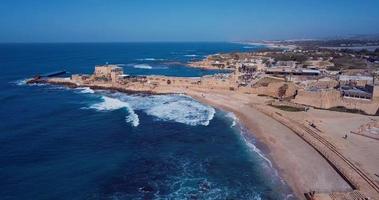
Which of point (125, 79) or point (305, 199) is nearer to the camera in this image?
point (305, 199)

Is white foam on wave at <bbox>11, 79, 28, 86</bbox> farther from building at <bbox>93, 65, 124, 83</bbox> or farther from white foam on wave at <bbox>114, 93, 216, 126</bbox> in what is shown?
white foam on wave at <bbox>114, 93, 216, 126</bbox>

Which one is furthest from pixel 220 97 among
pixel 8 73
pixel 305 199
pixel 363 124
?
pixel 8 73

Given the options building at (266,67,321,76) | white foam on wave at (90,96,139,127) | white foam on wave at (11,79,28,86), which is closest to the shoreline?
white foam on wave at (90,96,139,127)

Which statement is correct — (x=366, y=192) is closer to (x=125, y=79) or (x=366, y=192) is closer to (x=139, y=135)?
(x=139, y=135)

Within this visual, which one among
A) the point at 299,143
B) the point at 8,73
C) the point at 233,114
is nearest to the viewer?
the point at 299,143

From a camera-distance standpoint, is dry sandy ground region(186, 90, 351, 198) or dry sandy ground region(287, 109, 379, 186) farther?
dry sandy ground region(287, 109, 379, 186)

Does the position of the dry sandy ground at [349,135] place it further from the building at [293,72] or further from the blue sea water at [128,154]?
the building at [293,72]
